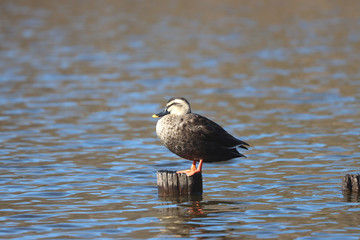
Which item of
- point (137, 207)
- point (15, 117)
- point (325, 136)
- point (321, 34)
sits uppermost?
point (321, 34)

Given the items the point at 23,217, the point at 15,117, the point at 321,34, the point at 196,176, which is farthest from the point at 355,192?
the point at 321,34

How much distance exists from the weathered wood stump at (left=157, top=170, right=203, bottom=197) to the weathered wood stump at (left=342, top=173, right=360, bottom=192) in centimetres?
205

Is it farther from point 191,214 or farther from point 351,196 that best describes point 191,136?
point 351,196

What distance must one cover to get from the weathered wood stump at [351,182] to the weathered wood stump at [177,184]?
205cm

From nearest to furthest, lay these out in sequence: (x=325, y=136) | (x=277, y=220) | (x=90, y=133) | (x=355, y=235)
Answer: (x=355, y=235) < (x=277, y=220) < (x=325, y=136) < (x=90, y=133)

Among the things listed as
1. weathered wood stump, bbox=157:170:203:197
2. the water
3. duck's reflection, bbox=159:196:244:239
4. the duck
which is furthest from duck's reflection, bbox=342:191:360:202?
weathered wood stump, bbox=157:170:203:197

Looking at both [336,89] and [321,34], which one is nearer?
[336,89]

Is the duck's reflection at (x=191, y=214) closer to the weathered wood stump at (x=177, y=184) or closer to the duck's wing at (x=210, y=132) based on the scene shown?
the weathered wood stump at (x=177, y=184)

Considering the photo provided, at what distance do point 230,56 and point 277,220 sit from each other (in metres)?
19.0

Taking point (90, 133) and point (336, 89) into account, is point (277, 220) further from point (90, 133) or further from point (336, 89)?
point (336, 89)

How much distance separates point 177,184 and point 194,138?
76 cm

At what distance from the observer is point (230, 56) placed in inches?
1081

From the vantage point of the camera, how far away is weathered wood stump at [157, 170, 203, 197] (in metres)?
9.98

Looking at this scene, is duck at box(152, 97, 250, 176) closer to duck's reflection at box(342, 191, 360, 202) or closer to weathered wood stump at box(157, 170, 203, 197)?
weathered wood stump at box(157, 170, 203, 197)
